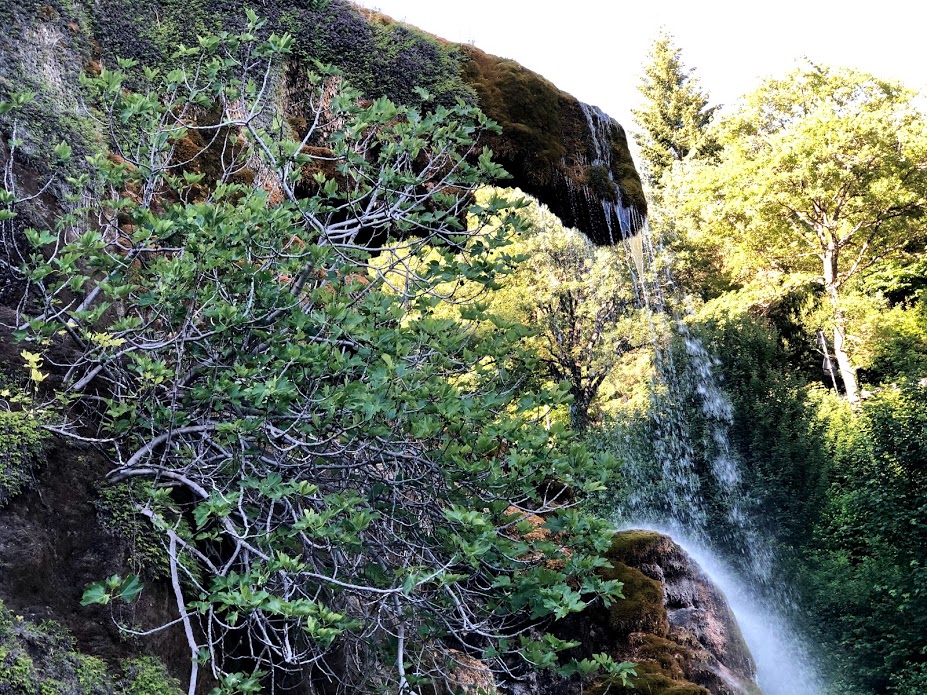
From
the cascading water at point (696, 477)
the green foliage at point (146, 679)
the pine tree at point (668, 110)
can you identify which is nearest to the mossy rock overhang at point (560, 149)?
the cascading water at point (696, 477)

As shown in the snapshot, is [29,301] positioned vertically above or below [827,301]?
below

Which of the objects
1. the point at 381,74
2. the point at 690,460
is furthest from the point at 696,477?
the point at 381,74

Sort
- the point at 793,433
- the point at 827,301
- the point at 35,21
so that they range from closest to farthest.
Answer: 1. the point at 35,21
2. the point at 793,433
3. the point at 827,301

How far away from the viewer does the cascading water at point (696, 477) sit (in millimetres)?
16259

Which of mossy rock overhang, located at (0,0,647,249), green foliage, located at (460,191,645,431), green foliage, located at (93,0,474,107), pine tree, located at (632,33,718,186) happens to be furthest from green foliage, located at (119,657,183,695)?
pine tree, located at (632,33,718,186)

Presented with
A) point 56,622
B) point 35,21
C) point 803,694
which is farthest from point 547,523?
point 803,694

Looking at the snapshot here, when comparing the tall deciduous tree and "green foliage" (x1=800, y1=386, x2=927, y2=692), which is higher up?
the tall deciduous tree

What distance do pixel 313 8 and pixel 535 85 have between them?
310cm

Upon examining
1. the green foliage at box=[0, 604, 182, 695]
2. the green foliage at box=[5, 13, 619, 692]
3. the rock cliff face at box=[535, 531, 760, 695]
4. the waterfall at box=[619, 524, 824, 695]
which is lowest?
the waterfall at box=[619, 524, 824, 695]

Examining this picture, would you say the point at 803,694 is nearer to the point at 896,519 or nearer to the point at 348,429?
the point at 896,519

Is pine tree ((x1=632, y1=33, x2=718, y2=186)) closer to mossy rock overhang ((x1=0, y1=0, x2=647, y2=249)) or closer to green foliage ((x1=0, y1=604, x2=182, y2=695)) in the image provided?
mossy rock overhang ((x1=0, y1=0, x2=647, y2=249))

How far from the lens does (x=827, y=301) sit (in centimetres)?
2367

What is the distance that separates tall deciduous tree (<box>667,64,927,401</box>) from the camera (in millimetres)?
23031

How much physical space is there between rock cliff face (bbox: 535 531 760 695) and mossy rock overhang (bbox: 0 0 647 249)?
4.61 meters
